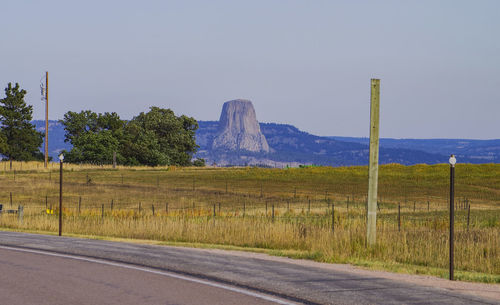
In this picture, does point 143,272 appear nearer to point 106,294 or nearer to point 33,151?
point 106,294

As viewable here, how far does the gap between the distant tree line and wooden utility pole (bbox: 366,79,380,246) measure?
266ft

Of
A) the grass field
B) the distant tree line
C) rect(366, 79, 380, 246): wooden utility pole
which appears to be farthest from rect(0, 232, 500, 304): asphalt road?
the distant tree line

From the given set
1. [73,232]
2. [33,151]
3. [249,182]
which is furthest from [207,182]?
[73,232]

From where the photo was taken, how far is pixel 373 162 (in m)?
19.6

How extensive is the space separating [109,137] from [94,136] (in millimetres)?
2426

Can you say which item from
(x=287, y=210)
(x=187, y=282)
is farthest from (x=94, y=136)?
(x=187, y=282)

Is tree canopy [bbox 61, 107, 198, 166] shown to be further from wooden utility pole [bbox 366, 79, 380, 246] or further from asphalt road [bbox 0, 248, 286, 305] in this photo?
asphalt road [bbox 0, 248, 286, 305]

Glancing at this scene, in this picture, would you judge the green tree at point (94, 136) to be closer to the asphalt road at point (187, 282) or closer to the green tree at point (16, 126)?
the green tree at point (16, 126)

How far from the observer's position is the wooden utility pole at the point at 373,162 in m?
19.0

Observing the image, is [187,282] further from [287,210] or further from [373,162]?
[287,210]

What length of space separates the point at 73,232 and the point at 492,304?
790 inches

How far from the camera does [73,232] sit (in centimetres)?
2722

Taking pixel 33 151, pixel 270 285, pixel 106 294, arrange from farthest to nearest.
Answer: pixel 33 151, pixel 270 285, pixel 106 294

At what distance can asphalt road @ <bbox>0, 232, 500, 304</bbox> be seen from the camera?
35.0 feet
